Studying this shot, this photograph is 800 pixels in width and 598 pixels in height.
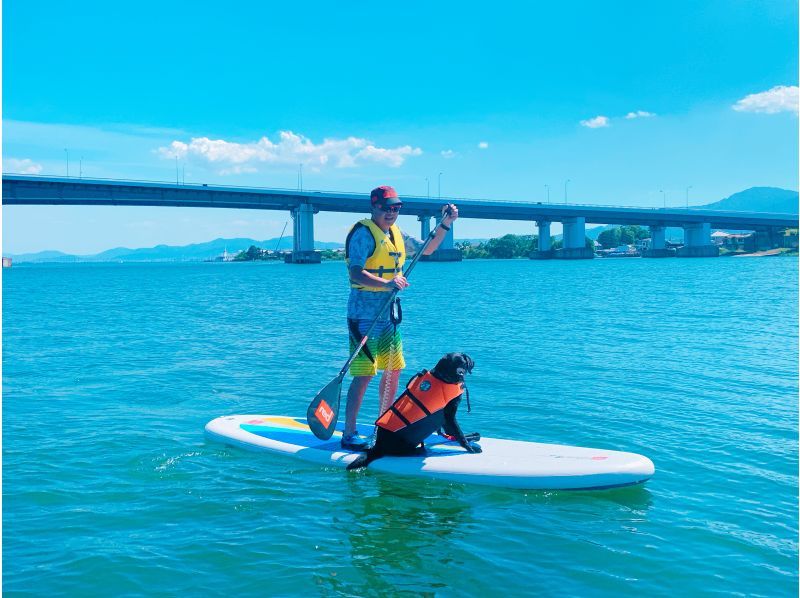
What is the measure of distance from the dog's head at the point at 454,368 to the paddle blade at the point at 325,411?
1.28 m

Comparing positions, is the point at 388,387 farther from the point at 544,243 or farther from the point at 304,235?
the point at 544,243

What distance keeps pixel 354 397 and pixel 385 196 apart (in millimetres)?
2187

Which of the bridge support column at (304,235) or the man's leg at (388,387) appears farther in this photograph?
the bridge support column at (304,235)

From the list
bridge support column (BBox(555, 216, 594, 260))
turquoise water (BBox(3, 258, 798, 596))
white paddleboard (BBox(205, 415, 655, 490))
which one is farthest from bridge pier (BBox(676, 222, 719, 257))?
white paddleboard (BBox(205, 415, 655, 490))

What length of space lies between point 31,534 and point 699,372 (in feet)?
37.8

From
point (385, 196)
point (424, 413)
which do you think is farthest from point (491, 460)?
point (385, 196)

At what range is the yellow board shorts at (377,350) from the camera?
679 cm

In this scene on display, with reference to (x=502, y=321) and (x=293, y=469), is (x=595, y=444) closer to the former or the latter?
(x=293, y=469)

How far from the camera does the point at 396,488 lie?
21.0 ft

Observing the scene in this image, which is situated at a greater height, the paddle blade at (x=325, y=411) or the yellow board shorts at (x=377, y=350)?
the yellow board shorts at (x=377, y=350)

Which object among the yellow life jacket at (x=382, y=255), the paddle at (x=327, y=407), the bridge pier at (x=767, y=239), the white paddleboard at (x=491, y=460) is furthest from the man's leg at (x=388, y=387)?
the bridge pier at (x=767, y=239)

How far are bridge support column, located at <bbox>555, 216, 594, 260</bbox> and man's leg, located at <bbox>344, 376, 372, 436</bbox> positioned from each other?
113503 mm

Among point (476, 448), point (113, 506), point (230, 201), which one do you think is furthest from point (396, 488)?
point (230, 201)

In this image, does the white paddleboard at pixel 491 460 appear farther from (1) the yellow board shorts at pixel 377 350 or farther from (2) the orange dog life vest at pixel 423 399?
(1) the yellow board shorts at pixel 377 350
